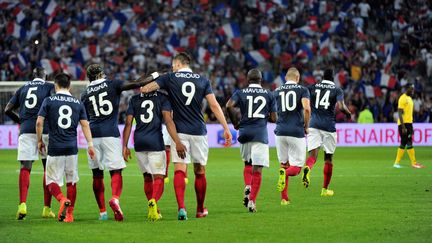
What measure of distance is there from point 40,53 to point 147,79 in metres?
29.0

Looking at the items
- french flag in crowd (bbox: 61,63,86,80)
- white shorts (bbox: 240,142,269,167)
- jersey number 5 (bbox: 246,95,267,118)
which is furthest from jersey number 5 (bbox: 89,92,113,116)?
french flag in crowd (bbox: 61,63,86,80)

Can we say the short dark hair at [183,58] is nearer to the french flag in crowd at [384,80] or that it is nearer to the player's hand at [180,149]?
the player's hand at [180,149]

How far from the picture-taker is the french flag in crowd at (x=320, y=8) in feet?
148

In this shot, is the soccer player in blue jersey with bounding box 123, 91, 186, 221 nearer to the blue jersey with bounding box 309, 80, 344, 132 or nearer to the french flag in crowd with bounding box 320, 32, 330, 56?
the blue jersey with bounding box 309, 80, 344, 132

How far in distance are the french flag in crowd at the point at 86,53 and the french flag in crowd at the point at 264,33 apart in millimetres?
7528

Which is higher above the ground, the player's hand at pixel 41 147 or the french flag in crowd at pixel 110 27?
the french flag in crowd at pixel 110 27

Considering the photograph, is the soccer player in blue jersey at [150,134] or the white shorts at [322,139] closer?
the soccer player in blue jersey at [150,134]

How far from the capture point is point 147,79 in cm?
1418

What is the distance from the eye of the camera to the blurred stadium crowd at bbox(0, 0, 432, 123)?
137 feet

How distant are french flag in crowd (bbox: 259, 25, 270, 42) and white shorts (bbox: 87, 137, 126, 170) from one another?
3014cm

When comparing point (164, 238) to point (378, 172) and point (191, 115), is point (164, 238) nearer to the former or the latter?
point (191, 115)

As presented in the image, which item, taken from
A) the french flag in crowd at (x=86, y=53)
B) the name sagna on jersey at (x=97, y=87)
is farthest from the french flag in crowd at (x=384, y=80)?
the name sagna on jersey at (x=97, y=87)

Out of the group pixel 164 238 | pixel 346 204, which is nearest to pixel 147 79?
pixel 164 238

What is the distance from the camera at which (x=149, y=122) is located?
14.4 metres
